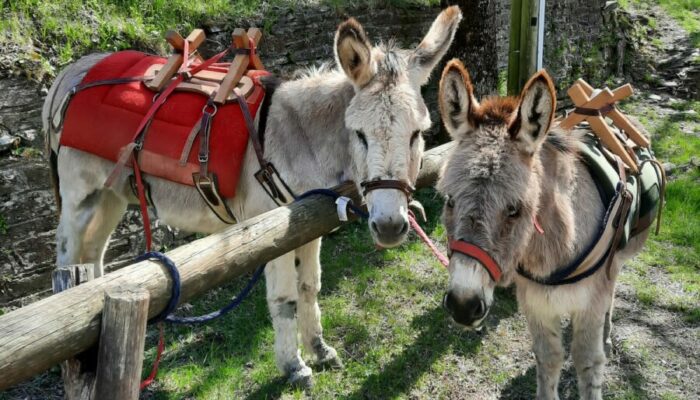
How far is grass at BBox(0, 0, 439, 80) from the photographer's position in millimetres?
4230

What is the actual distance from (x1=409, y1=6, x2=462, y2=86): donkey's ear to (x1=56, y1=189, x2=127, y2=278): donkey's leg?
2.19m

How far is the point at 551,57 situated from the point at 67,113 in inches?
286

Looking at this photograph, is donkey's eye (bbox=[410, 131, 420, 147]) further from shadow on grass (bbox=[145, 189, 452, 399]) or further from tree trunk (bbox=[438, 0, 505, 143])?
tree trunk (bbox=[438, 0, 505, 143])

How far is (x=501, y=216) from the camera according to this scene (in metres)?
2.27

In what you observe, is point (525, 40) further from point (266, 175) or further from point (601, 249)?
point (266, 175)

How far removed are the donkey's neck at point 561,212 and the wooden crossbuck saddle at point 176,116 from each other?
5.36 ft

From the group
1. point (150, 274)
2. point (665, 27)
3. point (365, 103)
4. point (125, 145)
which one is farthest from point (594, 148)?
point (665, 27)

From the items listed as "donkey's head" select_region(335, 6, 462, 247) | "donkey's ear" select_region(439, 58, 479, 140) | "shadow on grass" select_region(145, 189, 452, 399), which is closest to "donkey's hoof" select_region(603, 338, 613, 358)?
"shadow on grass" select_region(145, 189, 452, 399)

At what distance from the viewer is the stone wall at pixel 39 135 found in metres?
4.00

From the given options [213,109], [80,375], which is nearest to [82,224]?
[213,109]

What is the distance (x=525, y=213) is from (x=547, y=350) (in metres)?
1.10

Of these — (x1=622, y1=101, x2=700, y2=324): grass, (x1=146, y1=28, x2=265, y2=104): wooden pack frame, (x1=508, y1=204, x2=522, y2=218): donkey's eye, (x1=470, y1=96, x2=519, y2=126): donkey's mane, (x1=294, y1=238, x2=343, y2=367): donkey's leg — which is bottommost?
(x1=622, y1=101, x2=700, y2=324): grass

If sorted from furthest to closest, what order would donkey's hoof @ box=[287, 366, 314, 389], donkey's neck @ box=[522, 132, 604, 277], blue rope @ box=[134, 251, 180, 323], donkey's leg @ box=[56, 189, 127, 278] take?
donkey's leg @ box=[56, 189, 127, 278] → donkey's hoof @ box=[287, 366, 314, 389] → donkey's neck @ box=[522, 132, 604, 277] → blue rope @ box=[134, 251, 180, 323]

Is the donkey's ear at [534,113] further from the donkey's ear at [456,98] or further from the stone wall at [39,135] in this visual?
the stone wall at [39,135]
